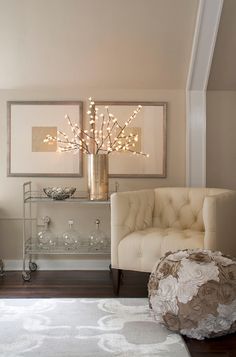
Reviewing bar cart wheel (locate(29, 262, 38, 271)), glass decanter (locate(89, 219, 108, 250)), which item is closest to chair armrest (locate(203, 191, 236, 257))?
glass decanter (locate(89, 219, 108, 250))

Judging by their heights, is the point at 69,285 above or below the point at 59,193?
below

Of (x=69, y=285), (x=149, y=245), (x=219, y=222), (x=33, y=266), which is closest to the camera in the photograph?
(x=219, y=222)

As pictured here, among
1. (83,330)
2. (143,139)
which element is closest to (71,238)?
(143,139)

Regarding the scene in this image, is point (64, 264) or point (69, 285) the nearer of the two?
point (69, 285)

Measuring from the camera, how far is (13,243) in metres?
3.89

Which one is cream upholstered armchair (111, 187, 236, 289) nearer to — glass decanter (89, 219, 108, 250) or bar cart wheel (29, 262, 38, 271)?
glass decanter (89, 219, 108, 250)

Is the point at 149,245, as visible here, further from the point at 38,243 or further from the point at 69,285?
the point at 38,243

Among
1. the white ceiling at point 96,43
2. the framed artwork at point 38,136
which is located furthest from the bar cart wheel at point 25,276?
the white ceiling at point 96,43

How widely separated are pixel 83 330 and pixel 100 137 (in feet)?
6.35

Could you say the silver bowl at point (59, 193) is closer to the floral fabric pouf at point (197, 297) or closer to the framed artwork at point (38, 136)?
the framed artwork at point (38, 136)

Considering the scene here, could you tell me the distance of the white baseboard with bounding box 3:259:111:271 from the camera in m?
3.86

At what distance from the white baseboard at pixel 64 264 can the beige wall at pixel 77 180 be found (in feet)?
0.24

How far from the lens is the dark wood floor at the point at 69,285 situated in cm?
309

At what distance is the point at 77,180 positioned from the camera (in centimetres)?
388
